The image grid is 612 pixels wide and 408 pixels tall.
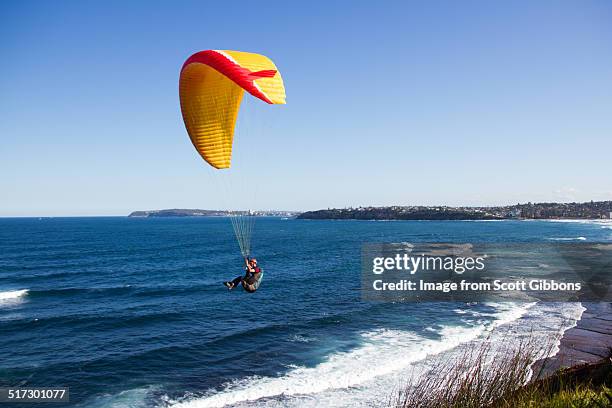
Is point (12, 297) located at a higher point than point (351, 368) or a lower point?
higher

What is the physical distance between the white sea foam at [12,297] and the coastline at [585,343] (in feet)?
101

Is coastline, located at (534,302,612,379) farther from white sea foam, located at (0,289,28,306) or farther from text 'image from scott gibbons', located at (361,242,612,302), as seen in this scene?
white sea foam, located at (0,289,28,306)

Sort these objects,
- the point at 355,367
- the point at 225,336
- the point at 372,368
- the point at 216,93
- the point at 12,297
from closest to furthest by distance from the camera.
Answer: the point at 216,93 < the point at 372,368 < the point at 355,367 < the point at 225,336 < the point at 12,297

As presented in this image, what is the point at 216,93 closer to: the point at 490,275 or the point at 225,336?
the point at 225,336

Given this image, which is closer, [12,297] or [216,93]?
[216,93]

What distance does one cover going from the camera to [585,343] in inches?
763

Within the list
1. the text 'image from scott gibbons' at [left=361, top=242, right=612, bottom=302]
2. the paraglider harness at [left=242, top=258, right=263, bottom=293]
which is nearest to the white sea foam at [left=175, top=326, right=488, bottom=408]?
the paraglider harness at [left=242, top=258, right=263, bottom=293]

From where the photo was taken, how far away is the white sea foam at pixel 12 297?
1134 inches

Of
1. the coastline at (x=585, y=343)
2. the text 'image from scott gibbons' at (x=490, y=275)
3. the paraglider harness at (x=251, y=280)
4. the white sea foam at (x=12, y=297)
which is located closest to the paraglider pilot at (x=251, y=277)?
the paraglider harness at (x=251, y=280)

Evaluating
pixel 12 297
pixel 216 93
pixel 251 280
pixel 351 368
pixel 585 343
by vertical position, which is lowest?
pixel 351 368

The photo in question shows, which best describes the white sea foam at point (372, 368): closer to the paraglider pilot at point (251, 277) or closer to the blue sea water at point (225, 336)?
the blue sea water at point (225, 336)

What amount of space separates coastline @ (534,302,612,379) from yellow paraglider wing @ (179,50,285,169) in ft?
42.8

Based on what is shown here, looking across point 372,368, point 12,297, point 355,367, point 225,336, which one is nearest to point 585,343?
point 372,368

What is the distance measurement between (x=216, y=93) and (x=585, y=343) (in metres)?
19.1
